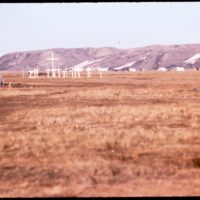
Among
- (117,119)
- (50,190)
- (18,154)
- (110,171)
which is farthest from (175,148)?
(117,119)

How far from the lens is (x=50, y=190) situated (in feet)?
31.2

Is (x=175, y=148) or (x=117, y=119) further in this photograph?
(x=117, y=119)

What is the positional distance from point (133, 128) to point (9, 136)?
513cm

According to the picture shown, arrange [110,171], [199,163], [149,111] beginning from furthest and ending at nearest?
[149,111] → [199,163] → [110,171]

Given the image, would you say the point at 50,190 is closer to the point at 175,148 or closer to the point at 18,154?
the point at 18,154

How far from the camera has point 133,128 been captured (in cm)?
1931

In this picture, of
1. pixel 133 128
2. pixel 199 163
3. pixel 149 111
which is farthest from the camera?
pixel 149 111

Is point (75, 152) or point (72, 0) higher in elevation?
point (72, 0)

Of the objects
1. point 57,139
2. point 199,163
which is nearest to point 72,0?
point 199,163

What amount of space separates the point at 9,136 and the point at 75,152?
14.4 feet

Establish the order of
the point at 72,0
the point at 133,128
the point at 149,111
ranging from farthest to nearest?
the point at 149,111
the point at 133,128
the point at 72,0

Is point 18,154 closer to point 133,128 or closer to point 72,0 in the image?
point 133,128

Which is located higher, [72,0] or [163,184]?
[72,0]

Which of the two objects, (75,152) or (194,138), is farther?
(194,138)
